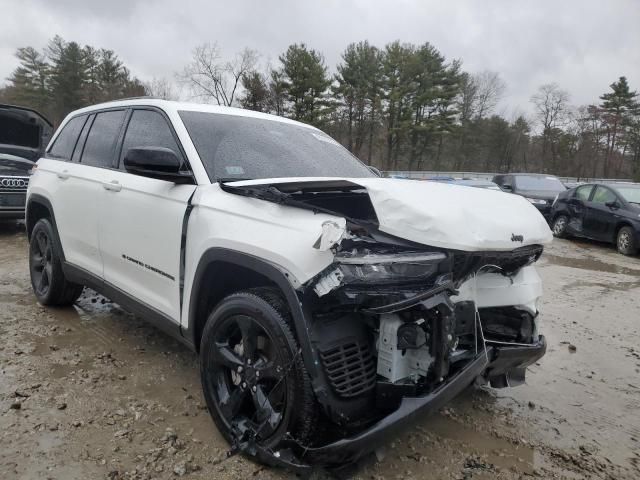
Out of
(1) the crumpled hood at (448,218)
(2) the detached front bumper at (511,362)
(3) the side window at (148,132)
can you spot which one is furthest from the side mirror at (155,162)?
(2) the detached front bumper at (511,362)

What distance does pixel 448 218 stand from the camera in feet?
6.51

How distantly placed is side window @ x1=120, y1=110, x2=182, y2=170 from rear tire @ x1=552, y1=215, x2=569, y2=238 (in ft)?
38.0

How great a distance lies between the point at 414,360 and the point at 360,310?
35 cm

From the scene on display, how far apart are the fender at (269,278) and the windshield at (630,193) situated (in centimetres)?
1107

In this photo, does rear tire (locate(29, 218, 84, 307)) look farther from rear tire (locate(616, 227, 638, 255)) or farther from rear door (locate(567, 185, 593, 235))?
rear door (locate(567, 185, 593, 235))

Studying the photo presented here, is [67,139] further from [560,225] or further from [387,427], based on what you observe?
[560,225]

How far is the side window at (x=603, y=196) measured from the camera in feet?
35.4

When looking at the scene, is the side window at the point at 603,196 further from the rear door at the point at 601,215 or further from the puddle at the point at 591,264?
the puddle at the point at 591,264

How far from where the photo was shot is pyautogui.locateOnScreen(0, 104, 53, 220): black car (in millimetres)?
8227

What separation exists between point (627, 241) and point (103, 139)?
10.5m

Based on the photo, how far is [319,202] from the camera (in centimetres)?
244

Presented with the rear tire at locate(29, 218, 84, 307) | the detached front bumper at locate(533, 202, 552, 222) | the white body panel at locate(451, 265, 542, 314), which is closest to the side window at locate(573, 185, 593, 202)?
the detached front bumper at locate(533, 202, 552, 222)

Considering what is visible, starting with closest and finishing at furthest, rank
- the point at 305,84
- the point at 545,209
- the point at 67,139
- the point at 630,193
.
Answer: the point at 67,139 < the point at 630,193 < the point at 545,209 < the point at 305,84

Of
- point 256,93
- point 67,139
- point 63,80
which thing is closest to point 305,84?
point 256,93
